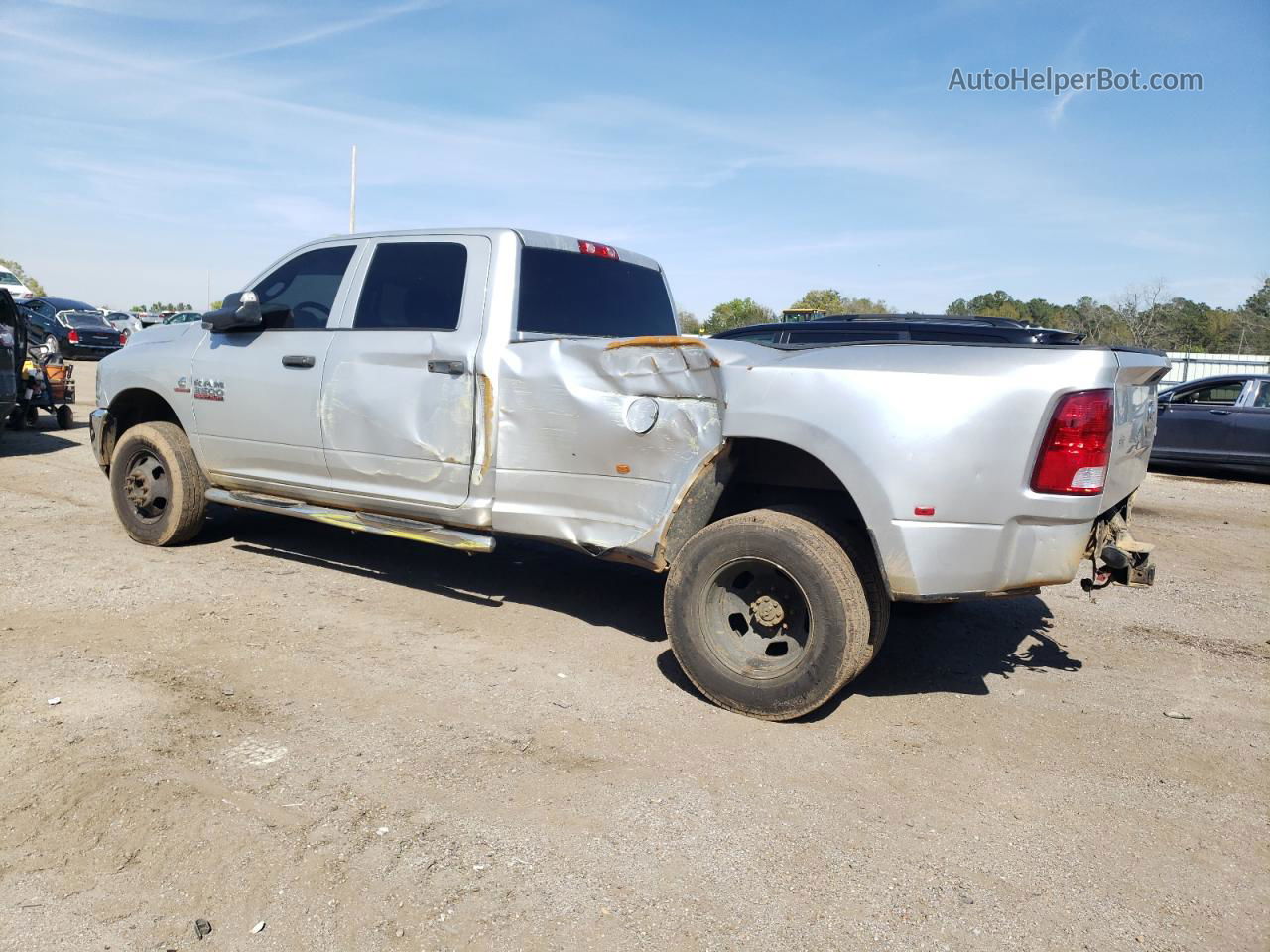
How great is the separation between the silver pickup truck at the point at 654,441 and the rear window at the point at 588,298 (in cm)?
2

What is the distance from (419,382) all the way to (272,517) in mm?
3312

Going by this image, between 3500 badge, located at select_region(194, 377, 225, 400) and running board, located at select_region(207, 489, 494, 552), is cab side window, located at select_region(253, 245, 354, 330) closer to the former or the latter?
3500 badge, located at select_region(194, 377, 225, 400)

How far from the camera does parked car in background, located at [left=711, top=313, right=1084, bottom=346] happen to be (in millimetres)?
8844

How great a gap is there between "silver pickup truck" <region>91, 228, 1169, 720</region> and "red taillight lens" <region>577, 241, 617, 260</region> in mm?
19

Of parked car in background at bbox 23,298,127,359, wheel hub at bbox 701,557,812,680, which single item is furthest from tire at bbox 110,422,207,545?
parked car in background at bbox 23,298,127,359

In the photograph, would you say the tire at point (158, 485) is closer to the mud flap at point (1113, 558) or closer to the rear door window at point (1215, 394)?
the mud flap at point (1113, 558)

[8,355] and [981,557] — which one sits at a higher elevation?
[8,355]

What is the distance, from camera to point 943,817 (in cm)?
312

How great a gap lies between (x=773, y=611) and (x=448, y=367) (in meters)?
2.09

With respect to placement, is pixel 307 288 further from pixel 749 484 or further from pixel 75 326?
pixel 75 326

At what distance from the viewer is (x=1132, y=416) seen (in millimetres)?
3730

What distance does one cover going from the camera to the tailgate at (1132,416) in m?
3.48

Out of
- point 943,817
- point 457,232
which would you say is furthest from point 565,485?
point 943,817

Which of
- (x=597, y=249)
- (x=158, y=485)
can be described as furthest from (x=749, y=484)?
(x=158, y=485)
